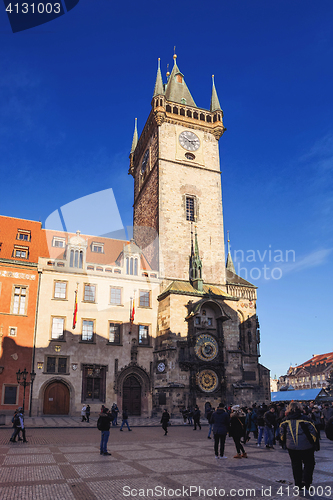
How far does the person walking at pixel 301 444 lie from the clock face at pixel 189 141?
37241mm

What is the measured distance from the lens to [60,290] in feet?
111

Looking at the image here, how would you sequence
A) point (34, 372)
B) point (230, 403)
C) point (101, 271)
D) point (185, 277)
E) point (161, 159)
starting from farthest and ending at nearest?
point (161, 159), point (185, 277), point (101, 271), point (230, 403), point (34, 372)

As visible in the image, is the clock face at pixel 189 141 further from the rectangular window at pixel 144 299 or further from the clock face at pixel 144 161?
the rectangular window at pixel 144 299

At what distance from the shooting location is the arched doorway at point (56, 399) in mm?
30906

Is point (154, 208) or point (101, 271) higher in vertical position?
point (154, 208)

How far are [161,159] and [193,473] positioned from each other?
112 ft

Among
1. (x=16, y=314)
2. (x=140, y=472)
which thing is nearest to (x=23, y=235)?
(x=16, y=314)

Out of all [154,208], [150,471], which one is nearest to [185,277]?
[154,208]

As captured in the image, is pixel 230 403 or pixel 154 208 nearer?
pixel 230 403

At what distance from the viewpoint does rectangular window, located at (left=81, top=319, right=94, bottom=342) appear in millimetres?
33213

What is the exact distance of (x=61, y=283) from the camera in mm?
33906

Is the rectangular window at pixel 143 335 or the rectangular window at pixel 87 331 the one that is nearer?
the rectangular window at pixel 87 331

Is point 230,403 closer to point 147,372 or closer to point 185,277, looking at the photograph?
point 147,372

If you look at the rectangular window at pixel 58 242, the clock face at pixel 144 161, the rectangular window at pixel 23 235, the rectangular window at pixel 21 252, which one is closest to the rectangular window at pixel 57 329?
the rectangular window at pixel 21 252
